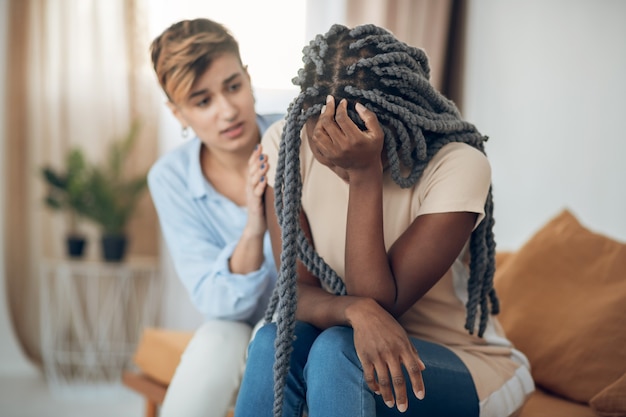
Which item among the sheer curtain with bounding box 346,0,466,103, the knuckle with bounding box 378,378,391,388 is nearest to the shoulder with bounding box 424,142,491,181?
the knuckle with bounding box 378,378,391,388

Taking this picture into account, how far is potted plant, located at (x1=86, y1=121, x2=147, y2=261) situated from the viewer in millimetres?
2826

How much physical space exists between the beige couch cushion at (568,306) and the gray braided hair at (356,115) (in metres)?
0.43

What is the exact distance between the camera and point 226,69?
1539 millimetres

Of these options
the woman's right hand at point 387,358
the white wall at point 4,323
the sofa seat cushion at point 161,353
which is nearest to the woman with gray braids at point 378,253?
the woman's right hand at point 387,358

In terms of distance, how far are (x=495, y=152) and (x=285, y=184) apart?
1.40 m

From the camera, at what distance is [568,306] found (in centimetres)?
157

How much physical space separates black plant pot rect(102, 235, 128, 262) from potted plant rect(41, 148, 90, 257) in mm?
120

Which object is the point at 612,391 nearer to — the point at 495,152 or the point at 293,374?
the point at 293,374

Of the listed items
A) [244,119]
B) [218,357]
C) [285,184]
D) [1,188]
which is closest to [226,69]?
[244,119]

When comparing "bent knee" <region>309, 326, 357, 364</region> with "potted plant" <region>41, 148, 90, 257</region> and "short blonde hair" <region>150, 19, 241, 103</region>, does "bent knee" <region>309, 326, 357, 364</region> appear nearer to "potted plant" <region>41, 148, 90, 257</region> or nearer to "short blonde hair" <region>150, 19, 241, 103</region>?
"short blonde hair" <region>150, 19, 241, 103</region>

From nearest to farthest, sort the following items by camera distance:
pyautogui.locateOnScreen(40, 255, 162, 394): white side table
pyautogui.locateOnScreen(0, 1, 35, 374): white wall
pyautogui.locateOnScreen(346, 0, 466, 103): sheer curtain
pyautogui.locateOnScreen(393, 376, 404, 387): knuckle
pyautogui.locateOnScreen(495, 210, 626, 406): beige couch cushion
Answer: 1. pyautogui.locateOnScreen(393, 376, 404, 387): knuckle
2. pyautogui.locateOnScreen(495, 210, 626, 406): beige couch cushion
3. pyautogui.locateOnScreen(346, 0, 466, 103): sheer curtain
4. pyautogui.locateOnScreen(40, 255, 162, 394): white side table
5. pyautogui.locateOnScreen(0, 1, 35, 374): white wall

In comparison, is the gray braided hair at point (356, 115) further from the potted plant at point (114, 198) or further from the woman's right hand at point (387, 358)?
the potted plant at point (114, 198)

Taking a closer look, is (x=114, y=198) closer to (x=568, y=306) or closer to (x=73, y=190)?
(x=73, y=190)

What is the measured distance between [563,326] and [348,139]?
0.75 metres
